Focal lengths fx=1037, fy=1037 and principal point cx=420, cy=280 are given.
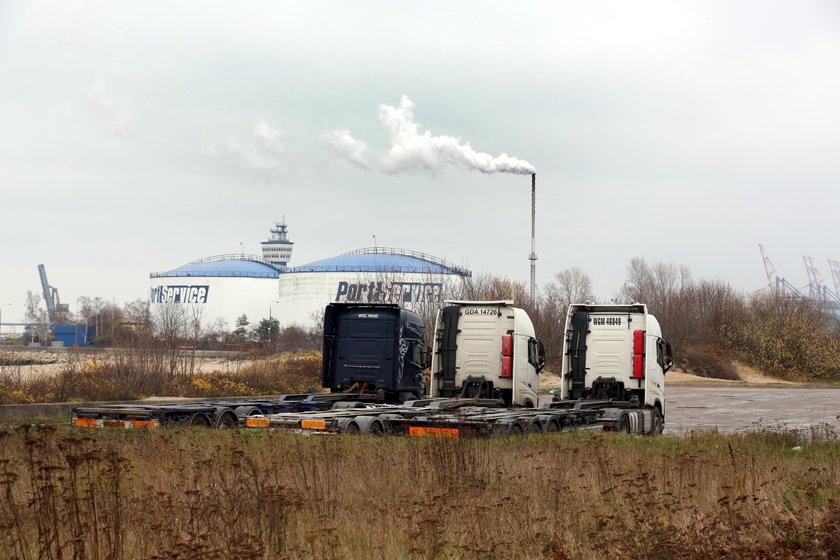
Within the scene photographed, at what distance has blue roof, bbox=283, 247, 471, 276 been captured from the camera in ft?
322

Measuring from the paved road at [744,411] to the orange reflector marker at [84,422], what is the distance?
11214 mm

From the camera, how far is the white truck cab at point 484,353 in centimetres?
2211

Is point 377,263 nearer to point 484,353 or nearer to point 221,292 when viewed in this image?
point 221,292

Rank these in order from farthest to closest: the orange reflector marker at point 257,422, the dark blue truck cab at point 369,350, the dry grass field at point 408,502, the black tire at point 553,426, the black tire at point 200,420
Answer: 1. the dark blue truck cab at point 369,350
2. the black tire at point 553,426
3. the black tire at point 200,420
4. the orange reflector marker at point 257,422
5. the dry grass field at point 408,502

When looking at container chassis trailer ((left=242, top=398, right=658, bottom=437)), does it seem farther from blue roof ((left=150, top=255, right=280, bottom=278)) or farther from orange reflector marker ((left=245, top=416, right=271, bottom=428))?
blue roof ((left=150, top=255, right=280, bottom=278))

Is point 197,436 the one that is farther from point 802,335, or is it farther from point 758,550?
point 802,335

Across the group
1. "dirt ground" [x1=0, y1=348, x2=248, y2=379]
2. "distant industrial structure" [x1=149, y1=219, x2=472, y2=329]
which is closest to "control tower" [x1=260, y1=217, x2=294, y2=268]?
"distant industrial structure" [x1=149, y1=219, x2=472, y2=329]

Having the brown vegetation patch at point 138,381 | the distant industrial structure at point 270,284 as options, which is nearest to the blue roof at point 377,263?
the distant industrial structure at point 270,284

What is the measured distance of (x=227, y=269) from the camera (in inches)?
4646

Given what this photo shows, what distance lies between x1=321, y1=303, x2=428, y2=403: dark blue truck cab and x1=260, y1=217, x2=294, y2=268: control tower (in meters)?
138

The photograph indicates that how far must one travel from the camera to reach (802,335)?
232 feet

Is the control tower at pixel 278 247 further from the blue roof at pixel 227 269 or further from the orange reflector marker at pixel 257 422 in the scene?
the orange reflector marker at pixel 257 422

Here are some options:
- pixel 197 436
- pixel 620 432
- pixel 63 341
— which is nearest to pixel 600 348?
pixel 620 432

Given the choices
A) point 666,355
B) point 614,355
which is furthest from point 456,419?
point 666,355
